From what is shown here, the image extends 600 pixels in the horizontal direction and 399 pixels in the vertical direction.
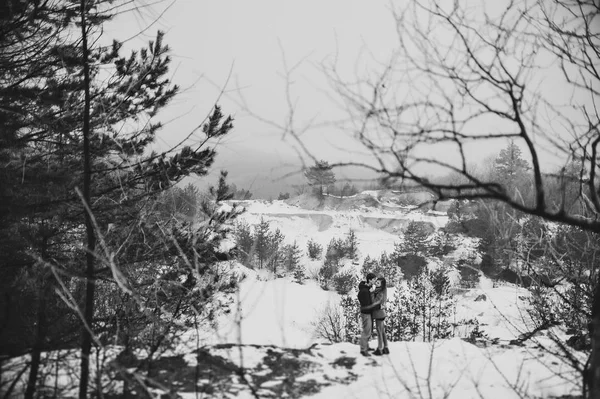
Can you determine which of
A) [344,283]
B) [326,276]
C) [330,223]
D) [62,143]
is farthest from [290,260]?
[62,143]

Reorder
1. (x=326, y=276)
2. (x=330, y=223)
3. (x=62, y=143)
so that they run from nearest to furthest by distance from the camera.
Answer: (x=62, y=143) < (x=326, y=276) < (x=330, y=223)

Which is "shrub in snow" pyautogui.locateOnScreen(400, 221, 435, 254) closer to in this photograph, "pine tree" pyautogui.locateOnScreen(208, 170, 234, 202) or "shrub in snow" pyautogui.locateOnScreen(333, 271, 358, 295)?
"shrub in snow" pyautogui.locateOnScreen(333, 271, 358, 295)

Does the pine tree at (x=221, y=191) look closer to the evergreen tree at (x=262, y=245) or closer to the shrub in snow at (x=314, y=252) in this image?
the evergreen tree at (x=262, y=245)

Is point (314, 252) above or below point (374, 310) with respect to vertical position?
below

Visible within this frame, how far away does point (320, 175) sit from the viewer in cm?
202

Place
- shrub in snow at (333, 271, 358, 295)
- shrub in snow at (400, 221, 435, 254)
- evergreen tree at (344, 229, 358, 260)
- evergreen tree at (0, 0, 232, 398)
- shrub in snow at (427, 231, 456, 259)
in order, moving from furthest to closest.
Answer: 1. evergreen tree at (344, 229, 358, 260)
2. shrub in snow at (427, 231, 456, 259)
3. shrub in snow at (400, 221, 435, 254)
4. shrub in snow at (333, 271, 358, 295)
5. evergreen tree at (0, 0, 232, 398)

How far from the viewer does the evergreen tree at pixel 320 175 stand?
6.06 feet

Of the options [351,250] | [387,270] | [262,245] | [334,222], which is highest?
[334,222]

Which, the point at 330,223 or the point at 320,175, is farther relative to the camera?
the point at 330,223

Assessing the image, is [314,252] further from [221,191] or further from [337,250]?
[221,191]

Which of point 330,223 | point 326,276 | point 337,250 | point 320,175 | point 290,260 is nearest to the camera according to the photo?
point 320,175

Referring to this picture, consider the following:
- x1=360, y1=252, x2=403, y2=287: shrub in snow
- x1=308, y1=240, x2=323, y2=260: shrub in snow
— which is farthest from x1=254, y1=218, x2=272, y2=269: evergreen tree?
x1=360, y1=252, x2=403, y2=287: shrub in snow

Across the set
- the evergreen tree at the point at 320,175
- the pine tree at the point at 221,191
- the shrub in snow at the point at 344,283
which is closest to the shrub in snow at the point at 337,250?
the shrub in snow at the point at 344,283

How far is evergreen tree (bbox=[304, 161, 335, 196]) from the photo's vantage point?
1846 millimetres
